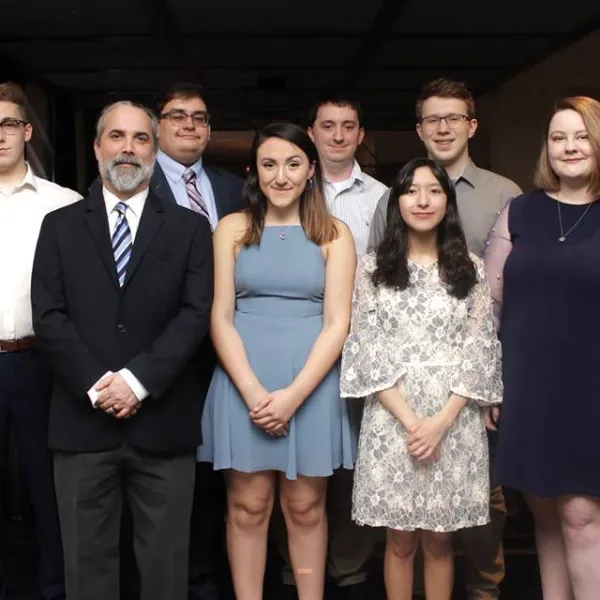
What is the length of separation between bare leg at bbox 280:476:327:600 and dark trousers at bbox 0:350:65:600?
2.53 feet

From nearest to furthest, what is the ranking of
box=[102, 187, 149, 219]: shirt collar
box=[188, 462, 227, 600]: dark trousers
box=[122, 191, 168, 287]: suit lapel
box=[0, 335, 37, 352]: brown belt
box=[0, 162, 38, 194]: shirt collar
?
box=[122, 191, 168, 287]: suit lapel → box=[102, 187, 149, 219]: shirt collar → box=[0, 335, 37, 352]: brown belt → box=[0, 162, 38, 194]: shirt collar → box=[188, 462, 227, 600]: dark trousers

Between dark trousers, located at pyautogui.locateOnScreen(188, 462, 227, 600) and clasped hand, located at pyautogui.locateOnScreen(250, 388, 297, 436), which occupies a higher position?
clasped hand, located at pyautogui.locateOnScreen(250, 388, 297, 436)

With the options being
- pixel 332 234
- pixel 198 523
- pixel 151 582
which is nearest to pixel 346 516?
pixel 198 523

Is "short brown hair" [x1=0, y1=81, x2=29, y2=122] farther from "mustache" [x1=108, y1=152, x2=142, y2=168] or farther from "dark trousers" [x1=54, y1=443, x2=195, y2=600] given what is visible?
"dark trousers" [x1=54, y1=443, x2=195, y2=600]

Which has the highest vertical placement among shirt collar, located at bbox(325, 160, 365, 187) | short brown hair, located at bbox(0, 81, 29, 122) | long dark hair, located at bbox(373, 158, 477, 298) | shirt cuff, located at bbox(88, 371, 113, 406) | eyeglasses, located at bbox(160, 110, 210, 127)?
short brown hair, located at bbox(0, 81, 29, 122)

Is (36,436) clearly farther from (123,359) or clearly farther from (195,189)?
(195,189)

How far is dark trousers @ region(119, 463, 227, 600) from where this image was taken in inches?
127

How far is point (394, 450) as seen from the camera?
278cm

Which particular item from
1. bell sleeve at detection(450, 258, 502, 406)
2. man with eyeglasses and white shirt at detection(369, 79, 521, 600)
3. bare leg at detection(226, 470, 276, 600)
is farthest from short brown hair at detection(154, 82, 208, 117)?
bare leg at detection(226, 470, 276, 600)

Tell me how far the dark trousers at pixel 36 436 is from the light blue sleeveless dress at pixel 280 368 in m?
0.53

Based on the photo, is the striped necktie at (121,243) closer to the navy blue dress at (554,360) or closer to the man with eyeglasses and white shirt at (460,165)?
the man with eyeglasses and white shirt at (460,165)

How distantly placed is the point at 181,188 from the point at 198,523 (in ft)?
3.97

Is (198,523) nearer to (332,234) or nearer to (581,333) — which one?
(332,234)

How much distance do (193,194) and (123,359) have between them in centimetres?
83
